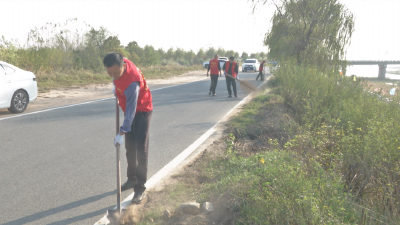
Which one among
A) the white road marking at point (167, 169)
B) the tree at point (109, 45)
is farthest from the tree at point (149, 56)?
the white road marking at point (167, 169)

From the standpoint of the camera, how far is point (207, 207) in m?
3.63

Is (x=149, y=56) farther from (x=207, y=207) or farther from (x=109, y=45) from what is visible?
(x=207, y=207)

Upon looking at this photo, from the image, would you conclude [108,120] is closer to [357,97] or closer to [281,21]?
[357,97]

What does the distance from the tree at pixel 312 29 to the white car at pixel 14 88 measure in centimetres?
1072

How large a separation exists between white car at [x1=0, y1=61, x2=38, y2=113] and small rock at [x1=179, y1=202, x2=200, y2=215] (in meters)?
8.35

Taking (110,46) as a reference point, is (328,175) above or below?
below

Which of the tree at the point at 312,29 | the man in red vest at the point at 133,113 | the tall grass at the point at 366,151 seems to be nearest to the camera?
the tall grass at the point at 366,151

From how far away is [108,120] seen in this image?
917 centimetres

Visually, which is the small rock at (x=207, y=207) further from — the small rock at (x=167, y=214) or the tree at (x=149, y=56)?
the tree at (x=149, y=56)

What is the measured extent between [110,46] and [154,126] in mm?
28216

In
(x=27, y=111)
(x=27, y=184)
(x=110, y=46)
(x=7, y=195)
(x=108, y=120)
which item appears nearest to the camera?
(x=7, y=195)

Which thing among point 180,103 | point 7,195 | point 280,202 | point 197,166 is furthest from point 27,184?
point 180,103

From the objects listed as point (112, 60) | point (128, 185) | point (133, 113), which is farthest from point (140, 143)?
point (112, 60)

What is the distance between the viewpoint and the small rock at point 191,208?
364 cm
